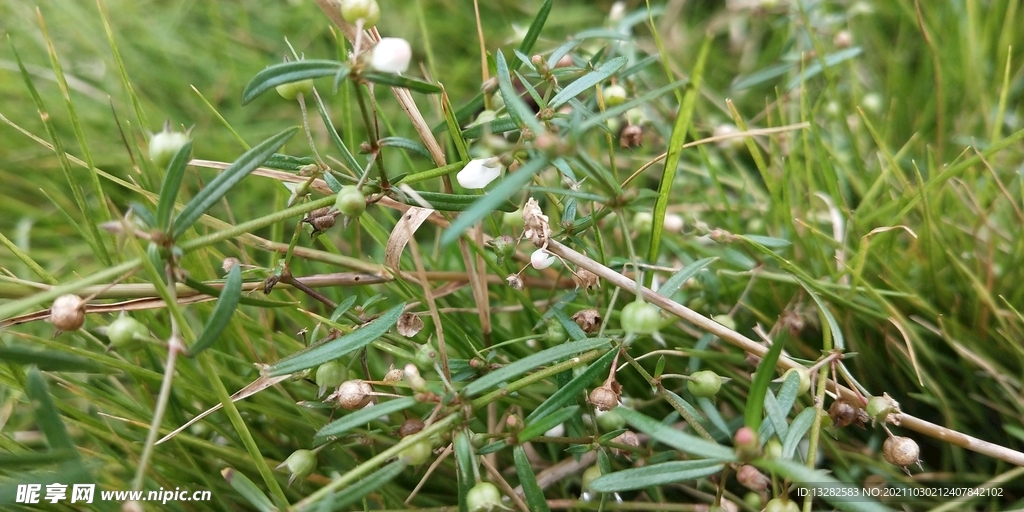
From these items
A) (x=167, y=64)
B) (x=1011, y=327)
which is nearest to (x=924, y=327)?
(x=1011, y=327)

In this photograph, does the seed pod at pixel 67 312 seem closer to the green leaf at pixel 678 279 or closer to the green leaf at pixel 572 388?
the green leaf at pixel 572 388

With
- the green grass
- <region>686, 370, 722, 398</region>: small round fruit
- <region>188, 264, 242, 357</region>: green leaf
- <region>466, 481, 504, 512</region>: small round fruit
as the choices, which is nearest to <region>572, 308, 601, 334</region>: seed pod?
the green grass

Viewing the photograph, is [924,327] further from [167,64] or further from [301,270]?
[167,64]

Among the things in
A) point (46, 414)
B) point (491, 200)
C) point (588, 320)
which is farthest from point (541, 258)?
point (46, 414)

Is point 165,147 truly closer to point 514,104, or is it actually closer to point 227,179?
point 227,179

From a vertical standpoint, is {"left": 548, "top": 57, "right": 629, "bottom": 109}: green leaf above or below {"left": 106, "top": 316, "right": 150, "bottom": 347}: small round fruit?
above

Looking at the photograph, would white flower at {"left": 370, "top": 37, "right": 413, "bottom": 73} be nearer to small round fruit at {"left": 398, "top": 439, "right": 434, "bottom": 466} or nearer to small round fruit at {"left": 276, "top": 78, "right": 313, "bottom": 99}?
small round fruit at {"left": 276, "top": 78, "right": 313, "bottom": 99}
